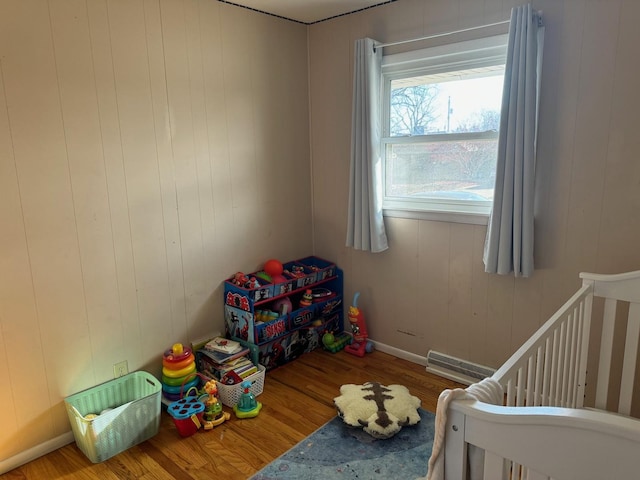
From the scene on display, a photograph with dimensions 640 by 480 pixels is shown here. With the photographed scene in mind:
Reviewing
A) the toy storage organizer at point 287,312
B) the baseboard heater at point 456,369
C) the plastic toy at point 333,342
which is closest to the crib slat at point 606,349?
the baseboard heater at point 456,369

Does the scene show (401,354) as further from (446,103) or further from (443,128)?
(446,103)

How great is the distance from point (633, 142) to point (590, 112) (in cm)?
24

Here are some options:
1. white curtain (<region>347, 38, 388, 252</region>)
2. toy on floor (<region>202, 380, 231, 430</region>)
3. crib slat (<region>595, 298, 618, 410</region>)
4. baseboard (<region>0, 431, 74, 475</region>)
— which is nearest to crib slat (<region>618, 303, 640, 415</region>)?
crib slat (<region>595, 298, 618, 410</region>)

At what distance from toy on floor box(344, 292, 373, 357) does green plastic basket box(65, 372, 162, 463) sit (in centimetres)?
139

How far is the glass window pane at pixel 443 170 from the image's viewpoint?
268cm

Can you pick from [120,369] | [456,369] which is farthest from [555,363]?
[120,369]

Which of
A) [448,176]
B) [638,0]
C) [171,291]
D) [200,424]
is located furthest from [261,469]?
[638,0]

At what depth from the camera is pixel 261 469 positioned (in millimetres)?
2111

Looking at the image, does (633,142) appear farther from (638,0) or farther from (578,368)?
(578,368)

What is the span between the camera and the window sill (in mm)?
2668

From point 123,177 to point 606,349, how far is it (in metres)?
2.54

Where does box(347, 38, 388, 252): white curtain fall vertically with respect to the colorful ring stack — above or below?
above

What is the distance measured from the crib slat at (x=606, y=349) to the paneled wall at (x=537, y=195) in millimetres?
362

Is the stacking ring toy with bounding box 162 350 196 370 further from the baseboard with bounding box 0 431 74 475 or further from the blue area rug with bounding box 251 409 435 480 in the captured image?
the blue area rug with bounding box 251 409 435 480
